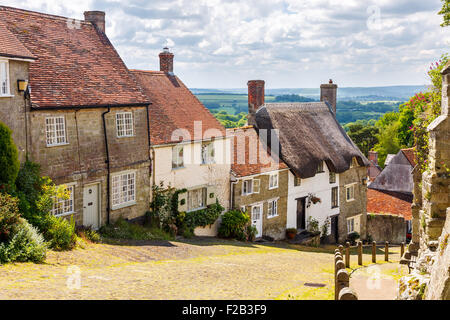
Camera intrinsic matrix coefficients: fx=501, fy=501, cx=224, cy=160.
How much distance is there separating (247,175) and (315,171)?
602 cm

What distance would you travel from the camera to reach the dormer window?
53.6ft

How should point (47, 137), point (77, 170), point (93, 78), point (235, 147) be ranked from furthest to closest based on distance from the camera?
point (235, 147) < point (93, 78) < point (77, 170) < point (47, 137)

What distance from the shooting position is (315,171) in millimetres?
31594

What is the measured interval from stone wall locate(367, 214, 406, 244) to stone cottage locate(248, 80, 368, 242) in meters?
0.66

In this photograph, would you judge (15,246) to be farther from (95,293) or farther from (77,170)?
(77,170)

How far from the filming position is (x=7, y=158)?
52.0 ft

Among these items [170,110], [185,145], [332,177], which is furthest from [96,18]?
[332,177]

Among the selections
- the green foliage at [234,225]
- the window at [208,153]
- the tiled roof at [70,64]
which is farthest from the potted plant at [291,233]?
the tiled roof at [70,64]

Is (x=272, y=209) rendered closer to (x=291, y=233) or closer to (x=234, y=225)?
(x=291, y=233)

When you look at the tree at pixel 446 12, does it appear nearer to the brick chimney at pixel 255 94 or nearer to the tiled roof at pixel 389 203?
the brick chimney at pixel 255 94

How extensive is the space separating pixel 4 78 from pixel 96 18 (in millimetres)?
8555

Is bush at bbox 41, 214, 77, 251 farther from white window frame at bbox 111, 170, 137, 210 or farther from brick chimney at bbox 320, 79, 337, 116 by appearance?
brick chimney at bbox 320, 79, 337, 116

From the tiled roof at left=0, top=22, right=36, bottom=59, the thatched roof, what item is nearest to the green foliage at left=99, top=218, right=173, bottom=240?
the tiled roof at left=0, top=22, right=36, bottom=59
